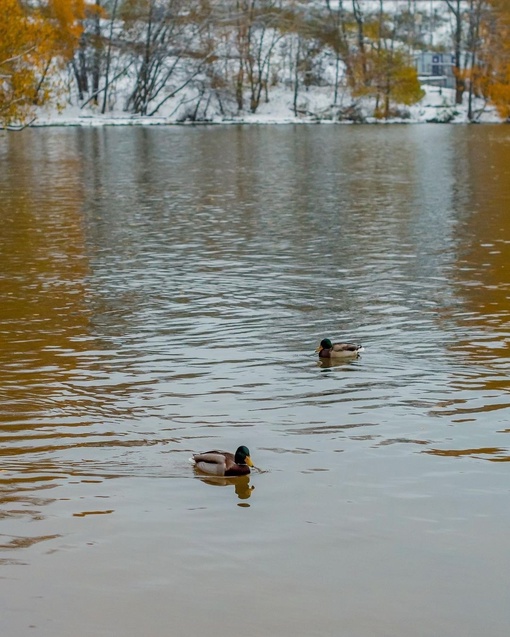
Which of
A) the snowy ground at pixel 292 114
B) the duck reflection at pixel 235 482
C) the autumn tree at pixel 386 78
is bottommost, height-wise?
the duck reflection at pixel 235 482

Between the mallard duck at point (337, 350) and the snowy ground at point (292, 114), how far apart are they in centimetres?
8201

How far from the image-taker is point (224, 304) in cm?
1861

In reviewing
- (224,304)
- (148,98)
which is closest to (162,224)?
(224,304)

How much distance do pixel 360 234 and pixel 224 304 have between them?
943 centimetres

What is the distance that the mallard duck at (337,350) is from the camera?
14.2 meters

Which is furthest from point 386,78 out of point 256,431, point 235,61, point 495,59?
point 256,431

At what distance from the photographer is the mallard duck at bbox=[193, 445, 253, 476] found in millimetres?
10133

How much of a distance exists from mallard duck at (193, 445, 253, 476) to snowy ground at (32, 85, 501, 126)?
282 feet

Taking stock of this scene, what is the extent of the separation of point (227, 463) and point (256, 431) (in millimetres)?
1590

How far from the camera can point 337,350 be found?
46.5 feet

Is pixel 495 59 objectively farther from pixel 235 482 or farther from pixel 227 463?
pixel 227 463

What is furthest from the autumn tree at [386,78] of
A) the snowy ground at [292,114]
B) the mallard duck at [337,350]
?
the mallard duck at [337,350]

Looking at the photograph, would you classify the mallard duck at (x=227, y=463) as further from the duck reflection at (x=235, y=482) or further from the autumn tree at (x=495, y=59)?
the autumn tree at (x=495, y=59)

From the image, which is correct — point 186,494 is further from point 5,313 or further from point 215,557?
point 5,313
